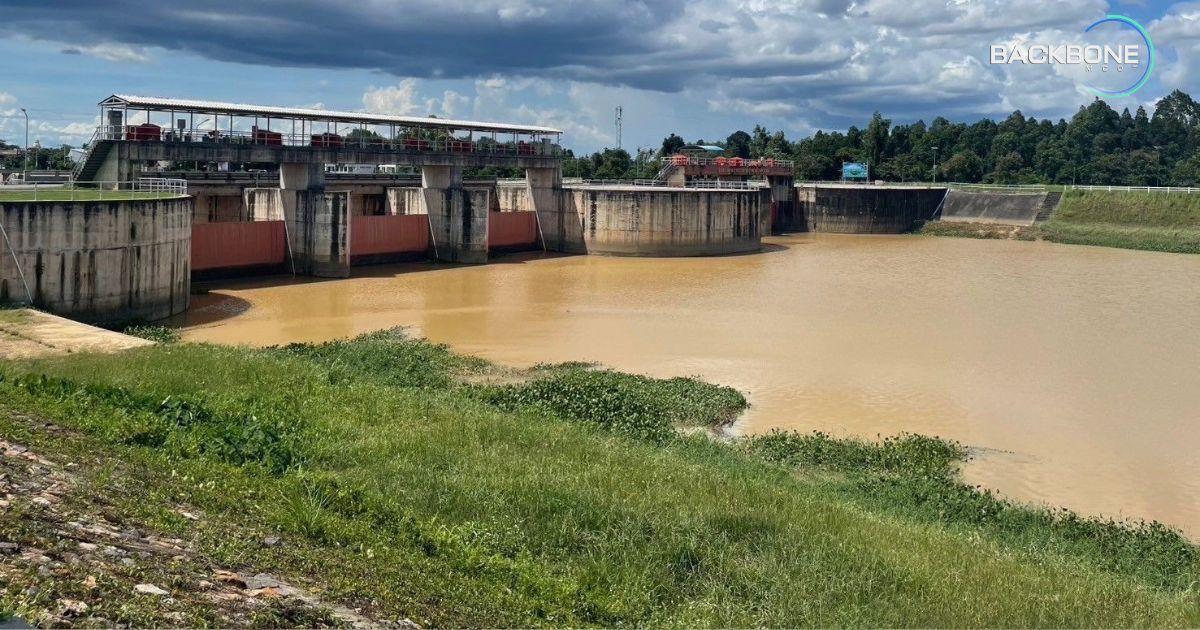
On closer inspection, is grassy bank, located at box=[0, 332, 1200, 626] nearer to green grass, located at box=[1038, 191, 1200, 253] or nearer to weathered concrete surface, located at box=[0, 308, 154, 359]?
weathered concrete surface, located at box=[0, 308, 154, 359]

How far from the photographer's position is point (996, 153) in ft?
377

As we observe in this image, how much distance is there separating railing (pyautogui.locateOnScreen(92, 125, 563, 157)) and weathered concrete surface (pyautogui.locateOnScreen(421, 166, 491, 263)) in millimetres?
2403

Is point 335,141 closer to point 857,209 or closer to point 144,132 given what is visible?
point 144,132

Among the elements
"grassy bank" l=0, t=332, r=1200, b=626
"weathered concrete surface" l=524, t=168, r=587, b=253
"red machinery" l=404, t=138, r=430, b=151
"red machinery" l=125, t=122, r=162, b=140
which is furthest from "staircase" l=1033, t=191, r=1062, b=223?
"grassy bank" l=0, t=332, r=1200, b=626

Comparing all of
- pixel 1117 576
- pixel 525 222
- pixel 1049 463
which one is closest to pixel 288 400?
pixel 1117 576

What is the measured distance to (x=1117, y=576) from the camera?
11.2 m

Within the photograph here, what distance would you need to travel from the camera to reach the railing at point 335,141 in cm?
3684

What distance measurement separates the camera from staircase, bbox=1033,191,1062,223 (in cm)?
7019

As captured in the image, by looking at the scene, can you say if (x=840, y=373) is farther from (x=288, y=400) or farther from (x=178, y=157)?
(x=178, y=157)

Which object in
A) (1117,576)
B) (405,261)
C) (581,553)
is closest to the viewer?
(581,553)

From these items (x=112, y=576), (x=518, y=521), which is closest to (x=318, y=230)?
(x=518, y=521)

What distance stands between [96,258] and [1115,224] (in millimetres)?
60295

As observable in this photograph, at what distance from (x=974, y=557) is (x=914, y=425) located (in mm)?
9060

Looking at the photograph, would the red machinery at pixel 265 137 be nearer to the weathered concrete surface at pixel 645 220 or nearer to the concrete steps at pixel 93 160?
the concrete steps at pixel 93 160
